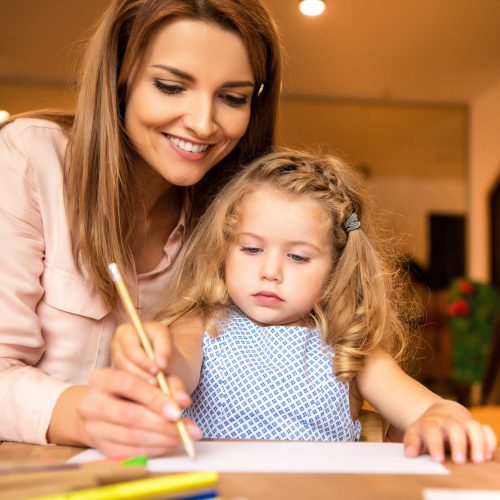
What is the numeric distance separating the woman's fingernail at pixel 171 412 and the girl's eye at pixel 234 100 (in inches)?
26.8

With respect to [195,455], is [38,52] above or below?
above

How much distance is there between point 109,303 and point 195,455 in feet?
1.89

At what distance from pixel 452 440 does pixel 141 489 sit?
1.31ft

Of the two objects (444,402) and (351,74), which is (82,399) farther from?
(351,74)

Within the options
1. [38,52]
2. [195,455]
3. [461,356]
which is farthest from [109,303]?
[38,52]

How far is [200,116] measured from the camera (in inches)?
46.8

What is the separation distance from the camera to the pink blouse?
1.13 metres

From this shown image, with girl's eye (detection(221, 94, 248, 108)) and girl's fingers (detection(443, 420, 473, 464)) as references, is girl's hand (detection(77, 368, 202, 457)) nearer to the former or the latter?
girl's fingers (detection(443, 420, 473, 464))

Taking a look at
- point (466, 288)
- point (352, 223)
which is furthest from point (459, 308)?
point (352, 223)

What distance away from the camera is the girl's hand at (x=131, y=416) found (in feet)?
2.43

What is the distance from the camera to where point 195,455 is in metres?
0.75

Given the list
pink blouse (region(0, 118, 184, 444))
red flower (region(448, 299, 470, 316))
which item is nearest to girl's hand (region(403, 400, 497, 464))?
pink blouse (region(0, 118, 184, 444))

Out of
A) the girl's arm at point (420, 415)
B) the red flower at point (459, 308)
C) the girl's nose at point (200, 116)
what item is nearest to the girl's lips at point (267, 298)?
the girl's arm at point (420, 415)

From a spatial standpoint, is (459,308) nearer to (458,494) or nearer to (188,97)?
(188,97)
